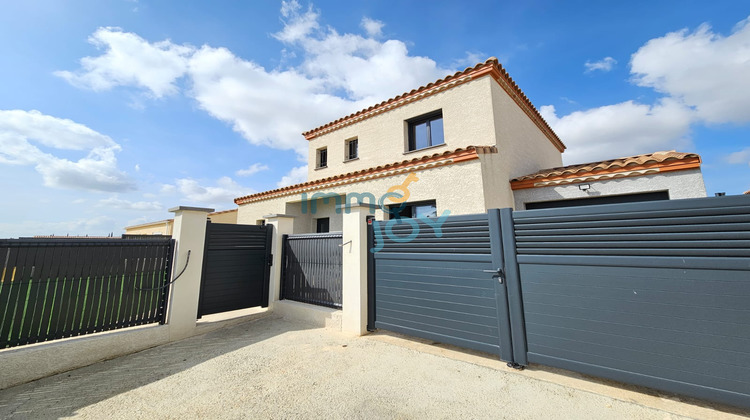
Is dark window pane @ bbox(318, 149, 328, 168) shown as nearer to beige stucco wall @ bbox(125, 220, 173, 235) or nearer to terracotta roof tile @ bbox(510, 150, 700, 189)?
terracotta roof tile @ bbox(510, 150, 700, 189)

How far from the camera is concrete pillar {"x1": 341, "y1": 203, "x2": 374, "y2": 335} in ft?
16.7

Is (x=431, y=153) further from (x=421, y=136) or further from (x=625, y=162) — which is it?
(x=625, y=162)

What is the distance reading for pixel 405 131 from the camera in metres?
10.0

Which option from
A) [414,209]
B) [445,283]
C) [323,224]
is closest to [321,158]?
[323,224]

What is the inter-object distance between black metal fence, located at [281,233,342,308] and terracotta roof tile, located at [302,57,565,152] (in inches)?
261

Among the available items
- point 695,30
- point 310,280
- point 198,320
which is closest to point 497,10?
point 695,30

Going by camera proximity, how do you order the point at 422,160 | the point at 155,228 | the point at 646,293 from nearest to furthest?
the point at 646,293
the point at 422,160
the point at 155,228

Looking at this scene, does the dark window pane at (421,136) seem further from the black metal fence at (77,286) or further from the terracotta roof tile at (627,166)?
the black metal fence at (77,286)

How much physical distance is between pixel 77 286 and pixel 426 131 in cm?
977

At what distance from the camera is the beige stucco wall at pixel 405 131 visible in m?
8.10

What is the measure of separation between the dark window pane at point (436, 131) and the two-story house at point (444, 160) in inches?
1.6

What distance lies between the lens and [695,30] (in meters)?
6.77

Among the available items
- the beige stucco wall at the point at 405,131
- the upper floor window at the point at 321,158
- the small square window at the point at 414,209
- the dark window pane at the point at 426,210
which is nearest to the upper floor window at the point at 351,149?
the beige stucco wall at the point at 405,131

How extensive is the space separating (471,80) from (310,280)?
7.88m
